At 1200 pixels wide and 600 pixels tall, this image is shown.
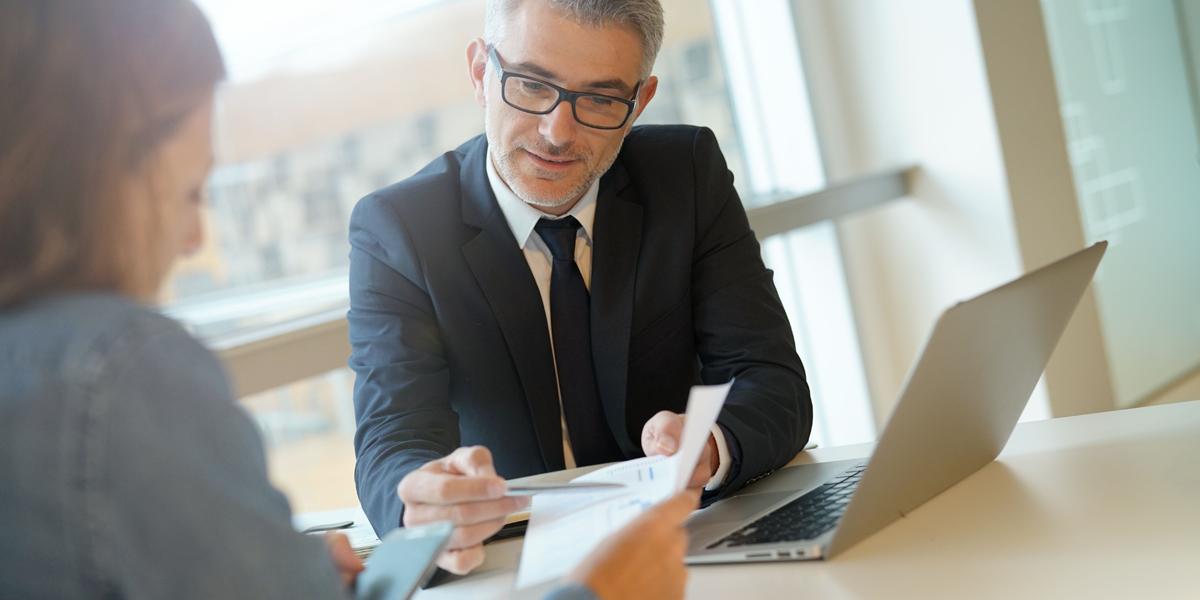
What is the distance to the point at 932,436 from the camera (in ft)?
3.21

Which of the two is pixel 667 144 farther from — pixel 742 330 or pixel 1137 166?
pixel 1137 166

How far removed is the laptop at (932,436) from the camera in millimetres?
903

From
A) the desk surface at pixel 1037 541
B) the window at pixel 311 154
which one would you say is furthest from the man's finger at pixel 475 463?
the window at pixel 311 154

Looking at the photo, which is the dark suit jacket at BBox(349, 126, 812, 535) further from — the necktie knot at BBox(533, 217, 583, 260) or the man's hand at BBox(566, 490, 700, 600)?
the man's hand at BBox(566, 490, 700, 600)

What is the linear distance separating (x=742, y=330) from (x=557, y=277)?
0.33 meters

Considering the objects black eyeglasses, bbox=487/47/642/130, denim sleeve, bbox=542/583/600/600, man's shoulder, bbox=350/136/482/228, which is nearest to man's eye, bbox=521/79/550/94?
black eyeglasses, bbox=487/47/642/130

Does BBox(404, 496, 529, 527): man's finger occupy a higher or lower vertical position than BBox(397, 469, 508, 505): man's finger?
lower

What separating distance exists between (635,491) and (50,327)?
0.56 meters

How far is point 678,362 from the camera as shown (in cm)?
165

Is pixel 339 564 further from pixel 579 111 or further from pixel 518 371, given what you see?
pixel 579 111

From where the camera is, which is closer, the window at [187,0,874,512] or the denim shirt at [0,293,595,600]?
the denim shirt at [0,293,595,600]

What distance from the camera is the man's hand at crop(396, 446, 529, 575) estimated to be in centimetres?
102

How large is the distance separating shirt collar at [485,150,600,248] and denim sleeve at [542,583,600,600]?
95 centimetres

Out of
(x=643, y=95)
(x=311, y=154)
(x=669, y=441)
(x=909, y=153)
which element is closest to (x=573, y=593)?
(x=669, y=441)
